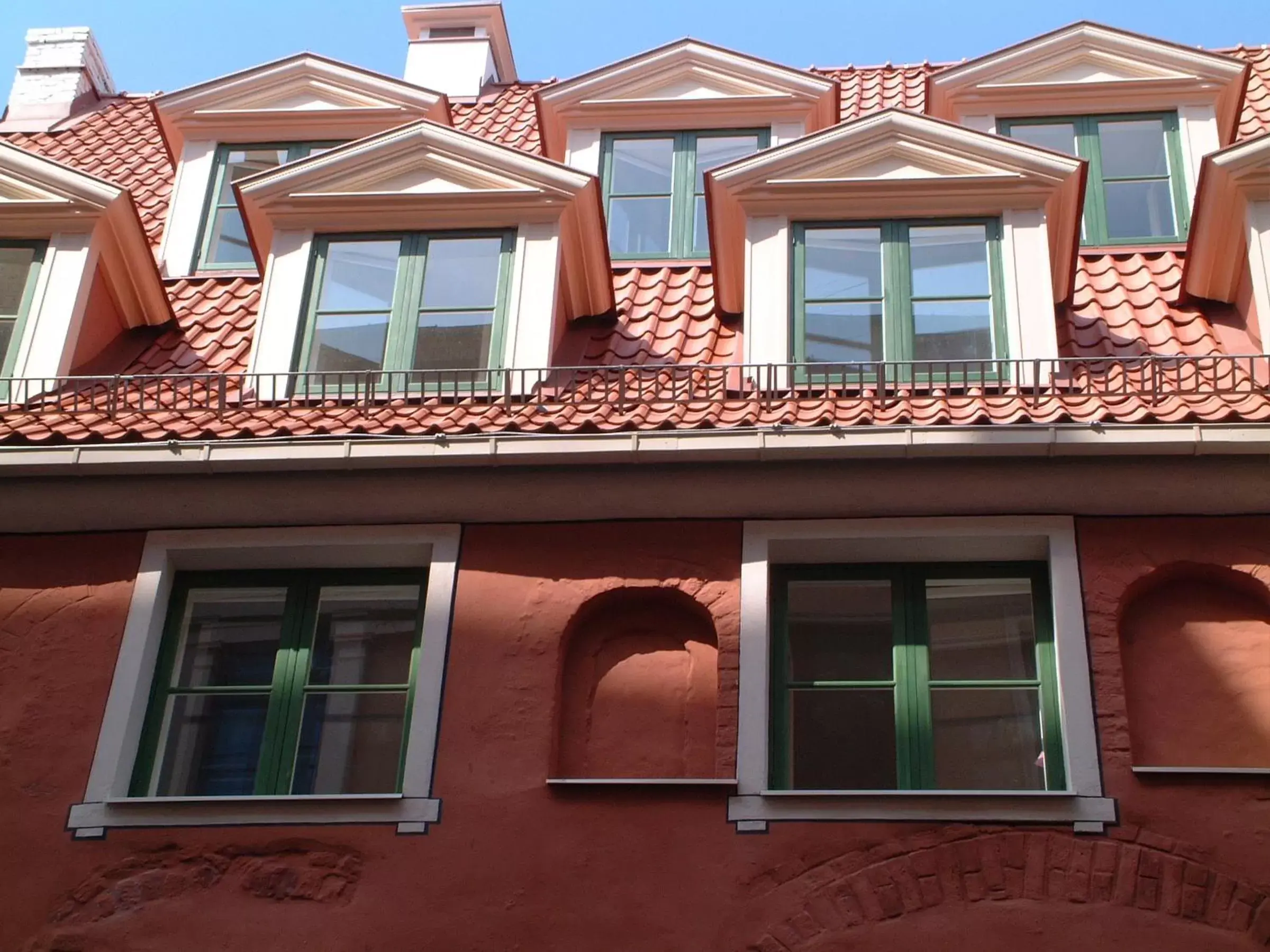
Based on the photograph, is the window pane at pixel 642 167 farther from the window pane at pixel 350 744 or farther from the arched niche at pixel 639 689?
the window pane at pixel 350 744

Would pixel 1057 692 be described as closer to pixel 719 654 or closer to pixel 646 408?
pixel 719 654

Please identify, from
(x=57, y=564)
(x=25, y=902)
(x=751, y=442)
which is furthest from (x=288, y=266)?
(x=25, y=902)

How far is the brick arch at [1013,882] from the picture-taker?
8570 millimetres

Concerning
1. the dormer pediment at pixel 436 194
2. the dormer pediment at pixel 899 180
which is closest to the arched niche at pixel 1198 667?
the dormer pediment at pixel 899 180

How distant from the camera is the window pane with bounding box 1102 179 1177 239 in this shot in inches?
497

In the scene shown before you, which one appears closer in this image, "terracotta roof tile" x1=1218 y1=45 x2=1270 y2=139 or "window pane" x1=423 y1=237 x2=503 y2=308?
"window pane" x1=423 y1=237 x2=503 y2=308

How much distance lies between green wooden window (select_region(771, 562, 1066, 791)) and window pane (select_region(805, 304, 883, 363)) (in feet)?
4.92

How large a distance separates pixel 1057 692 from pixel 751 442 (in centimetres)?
208

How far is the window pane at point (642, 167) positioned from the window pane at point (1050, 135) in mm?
2559

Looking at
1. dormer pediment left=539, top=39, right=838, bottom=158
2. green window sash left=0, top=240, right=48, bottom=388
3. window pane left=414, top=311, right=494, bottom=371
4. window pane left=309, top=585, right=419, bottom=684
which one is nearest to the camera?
window pane left=309, top=585, right=419, bottom=684

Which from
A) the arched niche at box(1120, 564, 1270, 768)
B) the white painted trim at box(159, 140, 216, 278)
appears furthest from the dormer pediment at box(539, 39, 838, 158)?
the arched niche at box(1120, 564, 1270, 768)

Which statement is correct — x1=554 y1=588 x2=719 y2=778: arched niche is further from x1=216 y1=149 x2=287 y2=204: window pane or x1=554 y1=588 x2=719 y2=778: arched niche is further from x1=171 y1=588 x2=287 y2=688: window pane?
x1=216 y1=149 x2=287 y2=204: window pane

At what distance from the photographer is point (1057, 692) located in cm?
945

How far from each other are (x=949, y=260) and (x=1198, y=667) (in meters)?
3.18
